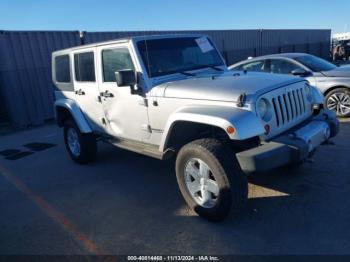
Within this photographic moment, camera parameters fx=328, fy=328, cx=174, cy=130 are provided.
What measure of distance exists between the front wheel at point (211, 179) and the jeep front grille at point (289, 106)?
0.68 meters

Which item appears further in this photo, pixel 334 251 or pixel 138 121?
pixel 138 121

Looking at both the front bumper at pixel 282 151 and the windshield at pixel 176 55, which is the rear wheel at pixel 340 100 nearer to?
the windshield at pixel 176 55

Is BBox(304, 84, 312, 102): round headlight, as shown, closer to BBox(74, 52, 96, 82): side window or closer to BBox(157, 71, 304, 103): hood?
BBox(157, 71, 304, 103): hood

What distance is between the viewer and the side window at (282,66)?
765cm

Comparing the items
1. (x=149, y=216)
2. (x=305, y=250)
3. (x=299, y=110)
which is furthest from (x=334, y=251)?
(x=149, y=216)

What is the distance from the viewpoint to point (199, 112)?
10.8 ft

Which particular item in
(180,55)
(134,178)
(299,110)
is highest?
(180,55)

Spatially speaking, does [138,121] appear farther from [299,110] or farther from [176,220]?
[299,110]

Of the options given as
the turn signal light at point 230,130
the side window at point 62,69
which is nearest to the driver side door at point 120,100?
the side window at point 62,69

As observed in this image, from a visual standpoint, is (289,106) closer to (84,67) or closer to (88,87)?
(88,87)

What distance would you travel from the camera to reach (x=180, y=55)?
4.44 m

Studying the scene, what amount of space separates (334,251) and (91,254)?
87.4 inches

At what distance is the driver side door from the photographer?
421 cm

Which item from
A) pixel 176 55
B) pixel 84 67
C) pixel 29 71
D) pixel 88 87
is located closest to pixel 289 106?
pixel 176 55
